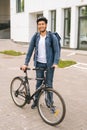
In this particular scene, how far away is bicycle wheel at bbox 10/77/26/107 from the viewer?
627cm

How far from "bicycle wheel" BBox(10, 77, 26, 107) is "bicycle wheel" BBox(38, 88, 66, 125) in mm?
674

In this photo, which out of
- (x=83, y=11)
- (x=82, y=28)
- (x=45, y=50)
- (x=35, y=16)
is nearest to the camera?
(x=45, y=50)

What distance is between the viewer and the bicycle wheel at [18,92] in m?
6.27

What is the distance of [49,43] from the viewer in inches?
224

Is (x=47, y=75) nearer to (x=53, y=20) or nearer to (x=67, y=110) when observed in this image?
(x=67, y=110)

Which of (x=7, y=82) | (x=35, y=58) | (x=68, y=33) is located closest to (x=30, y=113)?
(x=35, y=58)

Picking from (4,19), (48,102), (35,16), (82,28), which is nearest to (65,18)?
(82,28)

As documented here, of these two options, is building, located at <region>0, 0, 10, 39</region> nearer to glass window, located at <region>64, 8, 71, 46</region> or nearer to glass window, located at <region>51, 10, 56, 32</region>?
glass window, located at <region>51, 10, 56, 32</region>

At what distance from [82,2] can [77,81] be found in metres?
11.8

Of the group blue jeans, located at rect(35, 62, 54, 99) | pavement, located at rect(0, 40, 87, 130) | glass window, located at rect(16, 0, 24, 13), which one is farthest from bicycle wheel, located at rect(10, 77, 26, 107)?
glass window, located at rect(16, 0, 24, 13)

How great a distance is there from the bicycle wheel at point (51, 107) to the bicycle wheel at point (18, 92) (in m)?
0.67

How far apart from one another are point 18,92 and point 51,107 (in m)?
1.21

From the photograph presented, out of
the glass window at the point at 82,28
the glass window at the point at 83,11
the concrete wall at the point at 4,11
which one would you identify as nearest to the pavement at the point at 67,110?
the glass window at the point at 82,28

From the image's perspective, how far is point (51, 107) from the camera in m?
5.49
